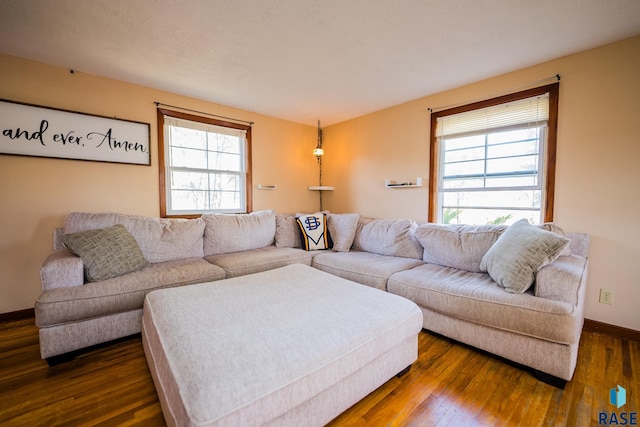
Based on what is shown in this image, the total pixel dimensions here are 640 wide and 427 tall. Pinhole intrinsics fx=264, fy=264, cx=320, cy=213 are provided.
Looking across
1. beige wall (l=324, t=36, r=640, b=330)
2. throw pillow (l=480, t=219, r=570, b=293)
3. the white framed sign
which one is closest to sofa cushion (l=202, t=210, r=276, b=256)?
the white framed sign

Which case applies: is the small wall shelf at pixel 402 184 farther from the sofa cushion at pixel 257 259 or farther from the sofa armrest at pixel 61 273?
the sofa armrest at pixel 61 273

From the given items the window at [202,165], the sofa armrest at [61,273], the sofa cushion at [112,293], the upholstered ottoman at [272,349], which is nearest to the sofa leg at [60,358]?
the sofa cushion at [112,293]

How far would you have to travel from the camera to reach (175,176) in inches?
126

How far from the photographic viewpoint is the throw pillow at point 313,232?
3236 millimetres

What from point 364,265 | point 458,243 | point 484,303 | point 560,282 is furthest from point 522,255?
point 364,265

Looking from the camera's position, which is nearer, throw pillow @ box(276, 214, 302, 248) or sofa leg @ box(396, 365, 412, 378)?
sofa leg @ box(396, 365, 412, 378)

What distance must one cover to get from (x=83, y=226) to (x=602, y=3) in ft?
13.5

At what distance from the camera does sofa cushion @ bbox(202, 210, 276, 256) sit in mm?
2922

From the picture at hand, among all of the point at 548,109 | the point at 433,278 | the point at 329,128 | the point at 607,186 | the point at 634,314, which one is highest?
the point at 329,128

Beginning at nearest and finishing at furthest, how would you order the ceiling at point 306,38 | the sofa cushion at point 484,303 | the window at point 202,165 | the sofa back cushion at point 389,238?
the sofa cushion at point 484,303 < the ceiling at point 306,38 < the sofa back cushion at point 389,238 < the window at point 202,165

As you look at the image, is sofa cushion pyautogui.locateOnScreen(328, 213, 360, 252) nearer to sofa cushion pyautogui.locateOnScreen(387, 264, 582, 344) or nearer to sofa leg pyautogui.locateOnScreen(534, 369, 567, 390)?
sofa cushion pyautogui.locateOnScreen(387, 264, 582, 344)

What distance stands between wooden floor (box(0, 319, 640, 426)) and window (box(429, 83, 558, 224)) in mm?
1336

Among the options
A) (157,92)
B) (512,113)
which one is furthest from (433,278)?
(157,92)

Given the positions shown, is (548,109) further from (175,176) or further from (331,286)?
(175,176)
